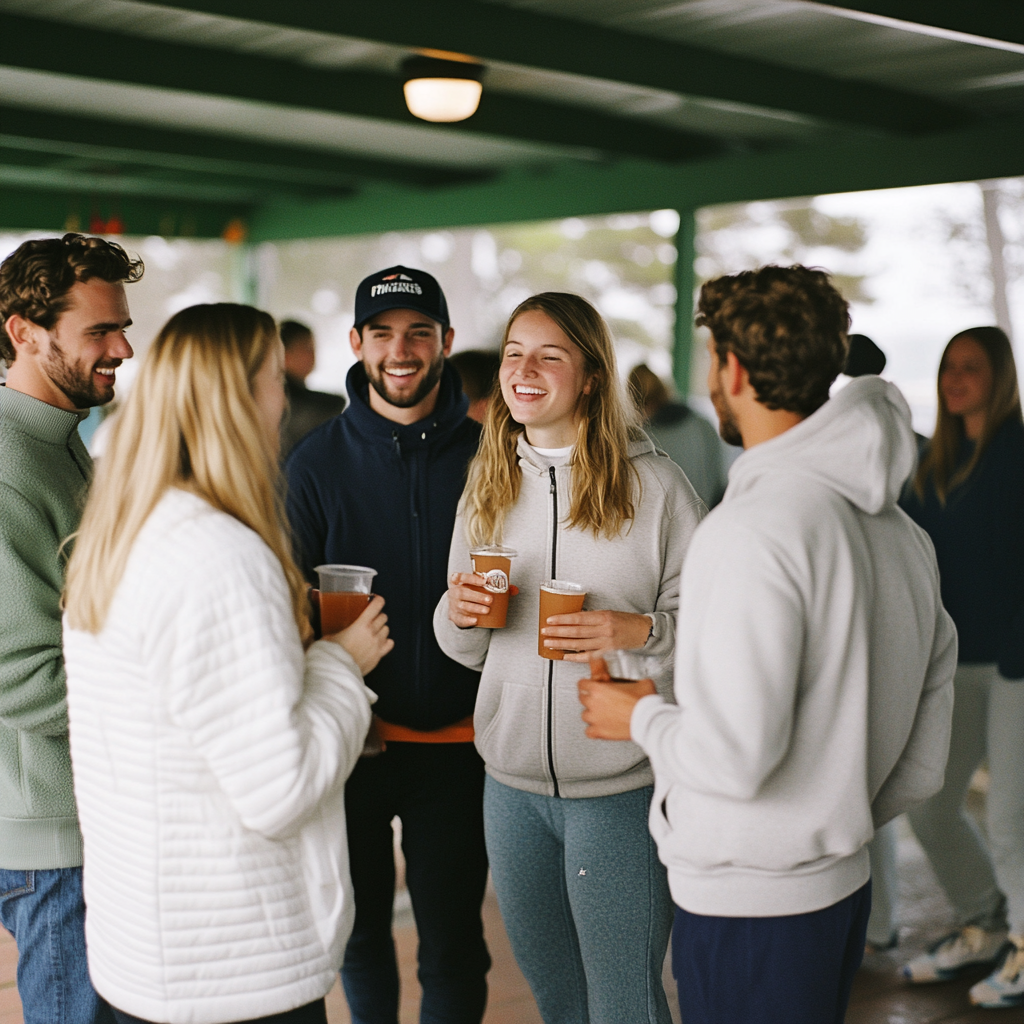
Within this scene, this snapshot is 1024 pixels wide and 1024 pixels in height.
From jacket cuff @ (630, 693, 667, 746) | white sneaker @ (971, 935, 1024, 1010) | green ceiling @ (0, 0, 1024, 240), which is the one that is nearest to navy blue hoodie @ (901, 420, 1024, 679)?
white sneaker @ (971, 935, 1024, 1010)

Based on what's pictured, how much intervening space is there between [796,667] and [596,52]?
3.51 metres

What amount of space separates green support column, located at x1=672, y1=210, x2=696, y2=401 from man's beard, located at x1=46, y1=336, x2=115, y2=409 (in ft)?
15.6

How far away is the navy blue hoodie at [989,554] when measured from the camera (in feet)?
10.3

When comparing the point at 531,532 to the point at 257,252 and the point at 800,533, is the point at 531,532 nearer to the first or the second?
the point at 800,533

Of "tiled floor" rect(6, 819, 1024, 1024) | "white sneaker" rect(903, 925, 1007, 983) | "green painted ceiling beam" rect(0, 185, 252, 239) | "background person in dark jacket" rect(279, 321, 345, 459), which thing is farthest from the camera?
"green painted ceiling beam" rect(0, 185, 252, 239)

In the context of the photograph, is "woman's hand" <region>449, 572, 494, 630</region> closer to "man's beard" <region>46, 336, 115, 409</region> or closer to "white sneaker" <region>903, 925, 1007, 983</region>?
"man's beard" <region>46, 336, 115, 409</region>

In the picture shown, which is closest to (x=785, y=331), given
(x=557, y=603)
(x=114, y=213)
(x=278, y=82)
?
(x=557, y=603)

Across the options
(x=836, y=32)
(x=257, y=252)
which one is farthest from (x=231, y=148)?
(x=836, y=32)

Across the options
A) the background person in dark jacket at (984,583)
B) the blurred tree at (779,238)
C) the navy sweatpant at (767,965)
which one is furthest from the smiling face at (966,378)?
the blurred tree at (779,238)

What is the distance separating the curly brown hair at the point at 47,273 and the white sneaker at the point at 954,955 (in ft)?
9.53

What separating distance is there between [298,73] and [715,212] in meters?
3.54

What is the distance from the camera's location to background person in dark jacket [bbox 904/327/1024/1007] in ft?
10.3

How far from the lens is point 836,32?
4.34 meters

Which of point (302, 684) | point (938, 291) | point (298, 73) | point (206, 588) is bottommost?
point (302, 684)
